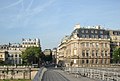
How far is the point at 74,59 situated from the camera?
13312cm

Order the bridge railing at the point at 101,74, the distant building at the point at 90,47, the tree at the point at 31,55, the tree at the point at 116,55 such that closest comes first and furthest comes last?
the bridge railing at the point at 101,74 → the tree at the point at 116,55 → the distant building at the point at 90,47 → the tree at the point at 31,55

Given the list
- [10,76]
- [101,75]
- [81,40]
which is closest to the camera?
[101,75]

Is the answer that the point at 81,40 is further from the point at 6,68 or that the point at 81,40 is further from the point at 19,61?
the point at 19,61

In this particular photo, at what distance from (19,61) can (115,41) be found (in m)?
66.5

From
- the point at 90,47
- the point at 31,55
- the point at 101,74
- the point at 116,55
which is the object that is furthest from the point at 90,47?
the point at 101,74

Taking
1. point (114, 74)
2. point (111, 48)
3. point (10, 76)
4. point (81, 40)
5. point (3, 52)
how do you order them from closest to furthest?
point (114, 74) → point (10, 76) → point (81, 40) → point (111, 48) → point (3, 52)

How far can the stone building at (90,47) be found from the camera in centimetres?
13262

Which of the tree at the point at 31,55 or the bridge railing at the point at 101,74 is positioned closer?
the bridge railing at the point at 101,74

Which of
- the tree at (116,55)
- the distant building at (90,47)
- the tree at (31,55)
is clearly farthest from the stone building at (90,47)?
the tree at (31,55)

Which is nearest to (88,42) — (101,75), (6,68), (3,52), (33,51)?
(33,51)

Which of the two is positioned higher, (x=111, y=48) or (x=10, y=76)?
(x=111, y=48)

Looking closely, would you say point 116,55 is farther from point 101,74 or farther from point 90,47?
point 101,74

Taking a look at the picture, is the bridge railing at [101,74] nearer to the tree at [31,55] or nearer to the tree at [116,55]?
the tree at [116,55]

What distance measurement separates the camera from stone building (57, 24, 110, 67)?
435ft
